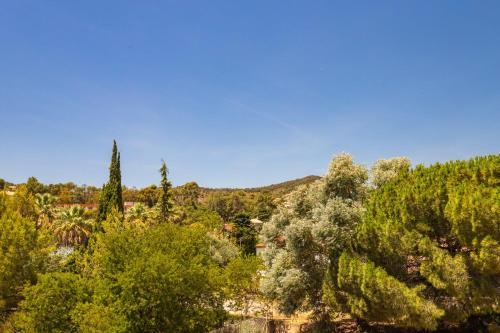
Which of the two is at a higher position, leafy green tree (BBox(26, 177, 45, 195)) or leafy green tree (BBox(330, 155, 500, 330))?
leafy green tree (BBox(26, 177, 45, 195))

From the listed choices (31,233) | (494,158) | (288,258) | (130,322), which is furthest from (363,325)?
(31,233)

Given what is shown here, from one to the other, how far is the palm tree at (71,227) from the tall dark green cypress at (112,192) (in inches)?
482

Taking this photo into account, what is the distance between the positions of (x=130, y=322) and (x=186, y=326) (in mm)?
2775

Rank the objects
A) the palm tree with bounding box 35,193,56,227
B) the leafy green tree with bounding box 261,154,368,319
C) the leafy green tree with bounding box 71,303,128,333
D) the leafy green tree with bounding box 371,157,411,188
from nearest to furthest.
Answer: the leafy green tree with bounding box 71,303,128,333
the leafy green tree with bounding box 261,154,368,319
the leafy green tree with bounding box 371,157,411,188
the palm tree with bounding box 35,193,56,227

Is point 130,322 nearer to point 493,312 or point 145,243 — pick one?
point 145,243

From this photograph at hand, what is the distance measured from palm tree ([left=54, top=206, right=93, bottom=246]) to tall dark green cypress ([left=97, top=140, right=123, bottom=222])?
12.2 metres

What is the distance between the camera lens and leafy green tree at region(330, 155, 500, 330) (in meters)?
14.7

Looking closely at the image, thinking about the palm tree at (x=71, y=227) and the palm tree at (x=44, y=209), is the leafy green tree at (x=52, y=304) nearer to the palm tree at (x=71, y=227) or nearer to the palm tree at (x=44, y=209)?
the palm tree at (x=71, y=227)

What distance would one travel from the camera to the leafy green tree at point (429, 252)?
1473 cm

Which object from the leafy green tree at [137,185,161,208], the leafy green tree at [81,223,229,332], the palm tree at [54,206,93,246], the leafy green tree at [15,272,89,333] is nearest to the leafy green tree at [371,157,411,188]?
the leafy green tree at [81,223,229,332]

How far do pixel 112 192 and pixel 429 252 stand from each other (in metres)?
29.1

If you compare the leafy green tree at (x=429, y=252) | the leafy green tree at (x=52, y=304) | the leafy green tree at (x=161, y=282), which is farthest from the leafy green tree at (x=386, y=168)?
the leafy green tree at (x=52, y=304)

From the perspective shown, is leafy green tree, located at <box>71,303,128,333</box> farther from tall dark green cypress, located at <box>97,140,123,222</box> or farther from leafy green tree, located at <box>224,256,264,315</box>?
tall dark green cypress, located at <box>97,140,123,222</box>

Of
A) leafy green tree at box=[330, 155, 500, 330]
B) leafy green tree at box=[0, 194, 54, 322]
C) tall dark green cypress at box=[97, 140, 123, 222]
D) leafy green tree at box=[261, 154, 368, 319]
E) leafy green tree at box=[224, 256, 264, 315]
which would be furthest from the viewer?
tall dark green cypress at box=[97, 140, 123, 222]
